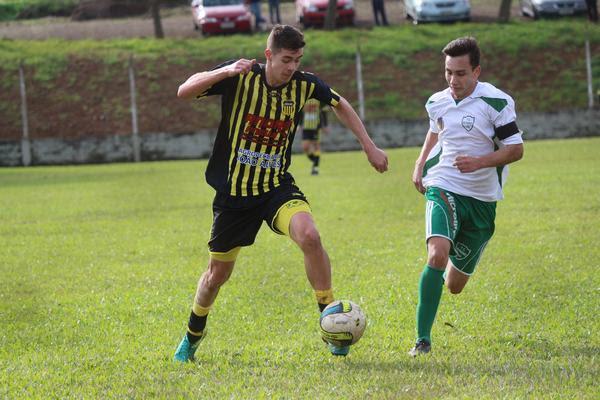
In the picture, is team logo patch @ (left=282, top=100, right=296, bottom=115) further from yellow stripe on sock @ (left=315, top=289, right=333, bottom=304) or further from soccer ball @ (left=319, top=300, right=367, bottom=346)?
soccer ball @ (left=319, top=300, right=367, bottom=346)

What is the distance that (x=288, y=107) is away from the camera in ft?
20.7

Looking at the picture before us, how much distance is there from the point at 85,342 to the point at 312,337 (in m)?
1.49

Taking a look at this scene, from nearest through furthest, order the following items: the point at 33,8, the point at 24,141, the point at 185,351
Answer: the point at 185,351 → the point at 24,141 → the point at 33,8

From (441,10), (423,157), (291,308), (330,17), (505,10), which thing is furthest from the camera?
(505,10)

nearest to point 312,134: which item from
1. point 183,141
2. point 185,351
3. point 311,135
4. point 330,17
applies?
point 311,135

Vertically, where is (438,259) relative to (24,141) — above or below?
above

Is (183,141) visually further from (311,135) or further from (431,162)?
(431,162)

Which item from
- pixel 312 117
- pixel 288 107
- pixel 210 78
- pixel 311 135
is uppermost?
pixel 210 78

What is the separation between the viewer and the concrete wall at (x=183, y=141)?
3094 centimetres

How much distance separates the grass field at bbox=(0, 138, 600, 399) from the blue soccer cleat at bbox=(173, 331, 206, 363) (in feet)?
0.24

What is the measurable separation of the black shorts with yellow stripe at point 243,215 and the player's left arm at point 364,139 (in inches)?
19.2

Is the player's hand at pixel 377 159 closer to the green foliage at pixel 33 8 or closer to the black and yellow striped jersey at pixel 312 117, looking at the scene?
the black and yellow striped jersey at pixel 312 117

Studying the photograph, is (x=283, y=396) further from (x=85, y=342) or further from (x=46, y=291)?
(x=46, y=291)

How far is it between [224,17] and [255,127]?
33220mm
